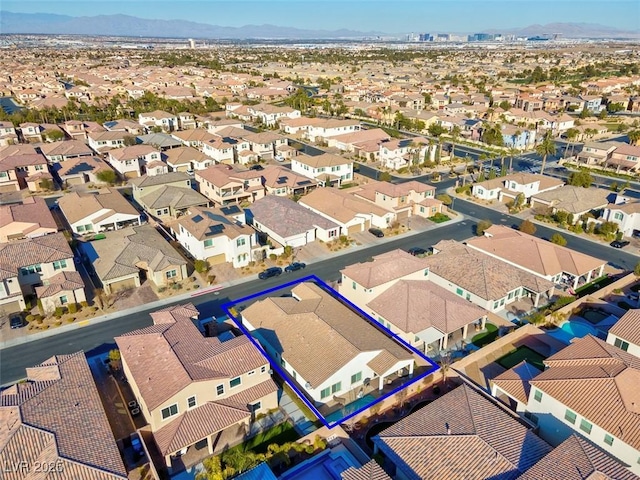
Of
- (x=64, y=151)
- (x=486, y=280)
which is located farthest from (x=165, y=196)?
(x=486, y=280)

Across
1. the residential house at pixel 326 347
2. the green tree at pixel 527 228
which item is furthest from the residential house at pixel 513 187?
the residential house at pixel 326 347

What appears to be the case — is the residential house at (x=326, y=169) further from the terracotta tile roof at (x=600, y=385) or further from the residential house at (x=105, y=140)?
the terracotta tile roof at (x=600, y=385)

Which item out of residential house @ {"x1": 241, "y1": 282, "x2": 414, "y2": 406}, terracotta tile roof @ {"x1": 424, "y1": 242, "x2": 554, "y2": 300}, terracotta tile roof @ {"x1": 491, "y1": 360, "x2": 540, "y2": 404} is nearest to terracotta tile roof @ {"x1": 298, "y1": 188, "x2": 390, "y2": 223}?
terracotta tile roof @ {"x1": 424, "y1": 242, "x2": 554, "y2": 300}

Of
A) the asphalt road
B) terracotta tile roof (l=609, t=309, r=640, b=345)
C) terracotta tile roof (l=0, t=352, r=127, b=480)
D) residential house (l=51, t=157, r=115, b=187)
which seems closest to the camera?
terracotta tile roof (l=0, t=352, r=127, b=480)

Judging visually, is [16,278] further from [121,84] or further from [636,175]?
[121,84]

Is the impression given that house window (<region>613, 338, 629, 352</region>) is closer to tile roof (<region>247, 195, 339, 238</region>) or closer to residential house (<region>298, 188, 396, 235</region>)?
residential house (<region>298, 188, 396, 235</region>)
